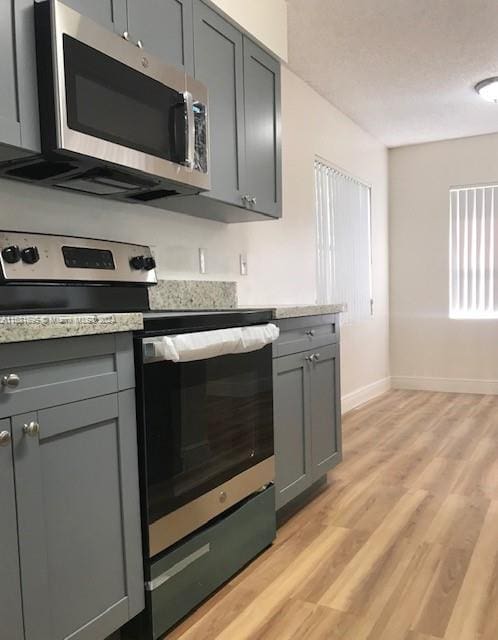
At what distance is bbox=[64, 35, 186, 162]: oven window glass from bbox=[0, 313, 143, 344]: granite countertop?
22.4 inches

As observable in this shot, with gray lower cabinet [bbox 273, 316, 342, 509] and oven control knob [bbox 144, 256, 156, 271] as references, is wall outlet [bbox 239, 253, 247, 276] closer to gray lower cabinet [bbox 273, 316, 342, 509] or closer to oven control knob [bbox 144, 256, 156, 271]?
gray lower cabinet [bbox 273, 316, 342, 509]

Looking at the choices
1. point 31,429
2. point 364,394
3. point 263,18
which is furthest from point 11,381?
point 364,394

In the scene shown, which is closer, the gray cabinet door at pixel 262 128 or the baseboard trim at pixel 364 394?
the gray cabinet door at pixel 262 128

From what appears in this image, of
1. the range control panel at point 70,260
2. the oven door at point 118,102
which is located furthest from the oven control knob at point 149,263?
the oven door at point 118,102

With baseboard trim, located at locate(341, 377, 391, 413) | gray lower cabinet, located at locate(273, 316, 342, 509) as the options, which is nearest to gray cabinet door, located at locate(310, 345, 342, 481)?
gray lower cabinet, located at locate(273, 316, 342, 509)

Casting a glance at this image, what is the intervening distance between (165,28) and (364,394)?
12.5 feet

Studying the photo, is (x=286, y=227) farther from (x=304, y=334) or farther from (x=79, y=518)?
(x=79, y=518)

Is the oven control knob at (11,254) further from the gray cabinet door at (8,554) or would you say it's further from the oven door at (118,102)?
the gray cabinet door at (8,554)

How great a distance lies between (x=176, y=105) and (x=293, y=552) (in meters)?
1.77

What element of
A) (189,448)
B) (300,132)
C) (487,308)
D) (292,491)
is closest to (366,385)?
(487,308)

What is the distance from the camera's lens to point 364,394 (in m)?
5.05

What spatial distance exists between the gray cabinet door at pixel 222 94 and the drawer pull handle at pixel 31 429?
51.2 inches

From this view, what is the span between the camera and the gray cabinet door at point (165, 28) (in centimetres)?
182

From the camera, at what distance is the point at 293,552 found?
84.7 inches
